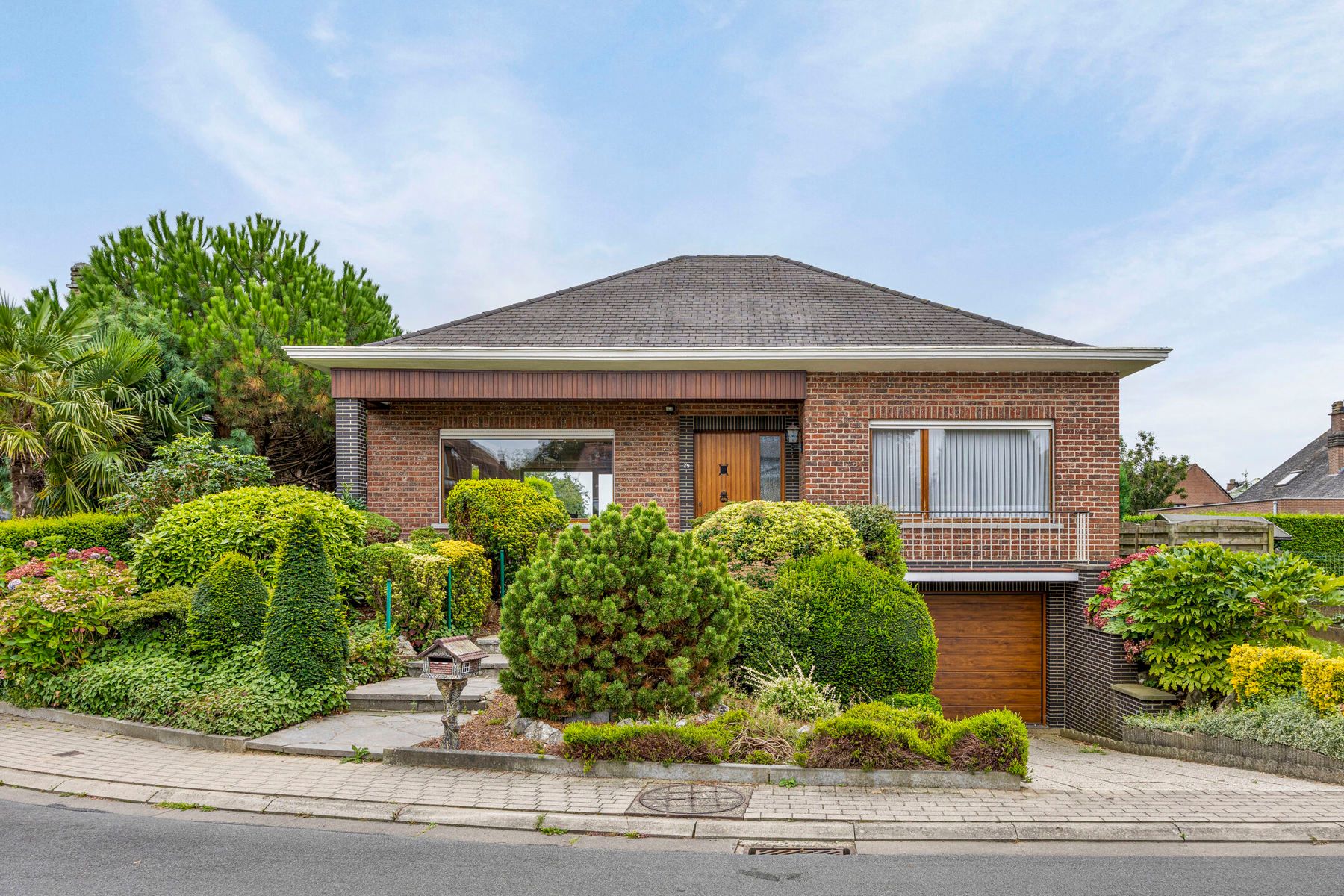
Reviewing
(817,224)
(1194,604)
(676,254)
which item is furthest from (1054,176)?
(1194,604)

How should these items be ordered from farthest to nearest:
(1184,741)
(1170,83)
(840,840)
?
1. (1170,83)
2. (1184,741)
3. (840,840)

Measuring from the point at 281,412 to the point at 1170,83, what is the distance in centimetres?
1538

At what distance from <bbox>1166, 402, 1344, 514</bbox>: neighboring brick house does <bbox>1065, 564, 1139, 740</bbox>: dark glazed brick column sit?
85.1 feet

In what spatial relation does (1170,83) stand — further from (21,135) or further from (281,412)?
(21,135)

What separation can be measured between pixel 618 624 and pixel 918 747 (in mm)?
2500

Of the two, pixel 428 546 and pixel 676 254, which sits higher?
pixel 676 254

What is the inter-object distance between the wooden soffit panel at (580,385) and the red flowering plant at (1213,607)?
5.31m

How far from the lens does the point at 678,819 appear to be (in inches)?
215

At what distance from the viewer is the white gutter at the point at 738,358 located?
1177 centimetres

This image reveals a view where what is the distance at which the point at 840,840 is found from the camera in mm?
5188

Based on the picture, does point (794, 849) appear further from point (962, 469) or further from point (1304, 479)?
point (1304, 479)

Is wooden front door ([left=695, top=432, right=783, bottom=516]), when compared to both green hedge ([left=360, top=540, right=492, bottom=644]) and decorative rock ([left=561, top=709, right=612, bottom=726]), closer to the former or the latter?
green hedge ([left=360, top=540, right=492, bottom=644])

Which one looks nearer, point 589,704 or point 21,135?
point 589,704

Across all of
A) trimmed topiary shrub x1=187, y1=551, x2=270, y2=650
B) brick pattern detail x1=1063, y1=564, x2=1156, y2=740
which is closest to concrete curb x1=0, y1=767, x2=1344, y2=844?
trimmed topiary shrub x1=187, y1=551, x2=270, y2=650
